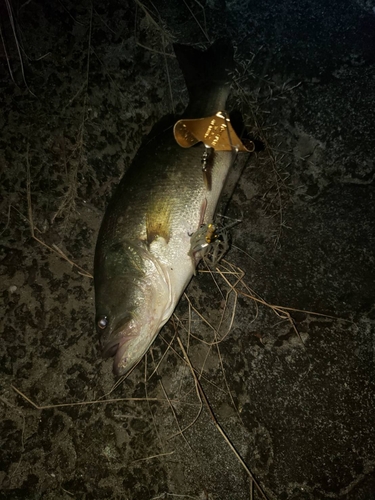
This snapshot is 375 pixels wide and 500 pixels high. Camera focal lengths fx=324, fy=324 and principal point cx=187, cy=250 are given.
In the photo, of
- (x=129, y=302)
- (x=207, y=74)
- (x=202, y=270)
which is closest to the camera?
(x=129, y=302)

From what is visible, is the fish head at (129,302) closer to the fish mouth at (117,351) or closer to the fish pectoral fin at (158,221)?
the fish mouth at (117,351)

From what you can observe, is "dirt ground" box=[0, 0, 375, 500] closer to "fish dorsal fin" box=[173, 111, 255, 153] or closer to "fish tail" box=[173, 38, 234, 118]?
"fish tail" box=[173, 38, 234, 118]

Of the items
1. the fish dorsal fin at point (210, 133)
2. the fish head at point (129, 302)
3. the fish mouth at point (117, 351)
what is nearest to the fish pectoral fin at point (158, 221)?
the fish head at point (129, 302)

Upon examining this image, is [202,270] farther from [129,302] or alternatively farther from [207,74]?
[207,74]

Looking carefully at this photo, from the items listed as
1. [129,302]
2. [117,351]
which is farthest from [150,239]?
[117,351]

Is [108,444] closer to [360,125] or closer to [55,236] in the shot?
[55,236]
